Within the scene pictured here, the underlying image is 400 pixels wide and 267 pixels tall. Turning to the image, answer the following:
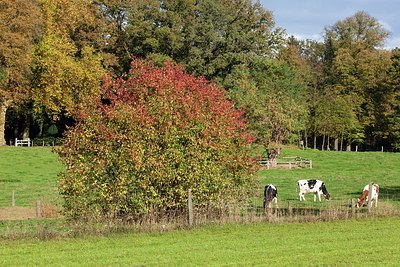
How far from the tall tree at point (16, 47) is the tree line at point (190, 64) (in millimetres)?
102

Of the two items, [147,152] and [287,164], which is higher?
[147,152]

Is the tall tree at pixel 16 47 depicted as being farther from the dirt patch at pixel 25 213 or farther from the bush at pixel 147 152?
the bush at pixel 147 152

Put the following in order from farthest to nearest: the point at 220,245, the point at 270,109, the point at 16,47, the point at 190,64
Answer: the point at 190,64 → the point at 16,47 → the point at 270,109 → the point at 220,245

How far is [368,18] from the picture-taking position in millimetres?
86625

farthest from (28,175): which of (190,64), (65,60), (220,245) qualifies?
(220,245)

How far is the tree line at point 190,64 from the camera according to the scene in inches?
2281

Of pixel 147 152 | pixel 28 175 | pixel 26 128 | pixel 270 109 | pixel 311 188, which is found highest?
pixel 270 109

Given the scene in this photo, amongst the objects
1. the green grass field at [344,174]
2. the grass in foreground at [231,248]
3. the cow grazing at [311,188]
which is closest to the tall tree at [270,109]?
the green grass field at [344,174]

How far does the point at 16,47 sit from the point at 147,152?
138 feet

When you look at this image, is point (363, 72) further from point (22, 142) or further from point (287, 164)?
point (22, 142)

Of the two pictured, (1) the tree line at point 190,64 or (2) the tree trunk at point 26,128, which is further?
(2) the tree trunk at point 26,128

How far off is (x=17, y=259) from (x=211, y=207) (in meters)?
8.64

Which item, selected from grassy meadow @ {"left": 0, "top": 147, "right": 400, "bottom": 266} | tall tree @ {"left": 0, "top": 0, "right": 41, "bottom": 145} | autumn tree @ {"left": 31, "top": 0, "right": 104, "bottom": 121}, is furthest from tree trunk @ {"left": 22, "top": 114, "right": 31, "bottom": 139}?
grassy meadow @ {"left": 0, "top": 147, "right": 400, "bottom": 266}

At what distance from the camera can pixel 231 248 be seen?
15.4 metres
